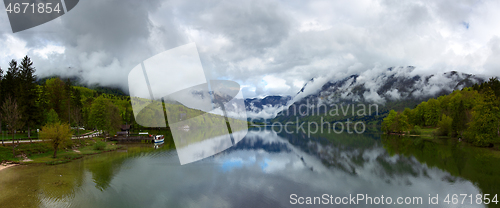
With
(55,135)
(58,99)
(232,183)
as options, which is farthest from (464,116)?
(58,99)

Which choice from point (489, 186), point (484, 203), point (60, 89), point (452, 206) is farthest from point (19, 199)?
A: point (60, 89)

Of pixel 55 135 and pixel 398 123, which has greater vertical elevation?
pixel 55 135

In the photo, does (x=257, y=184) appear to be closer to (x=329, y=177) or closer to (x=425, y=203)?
(x=329, y=177)

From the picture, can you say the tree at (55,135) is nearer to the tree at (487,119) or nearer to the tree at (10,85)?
the tree at (10,85)

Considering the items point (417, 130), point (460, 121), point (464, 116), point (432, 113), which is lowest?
point (417, 130)

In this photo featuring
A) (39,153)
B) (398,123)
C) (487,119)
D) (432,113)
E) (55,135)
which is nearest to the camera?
(55,135)

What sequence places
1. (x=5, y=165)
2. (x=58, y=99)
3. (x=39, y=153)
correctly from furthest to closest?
(x=58, y=99)
(x=39, y=153)
(x=5, y=165)

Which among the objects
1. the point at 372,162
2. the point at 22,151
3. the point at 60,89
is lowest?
the point at 372,162

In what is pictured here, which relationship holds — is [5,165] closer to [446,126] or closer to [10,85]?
[10,85]
